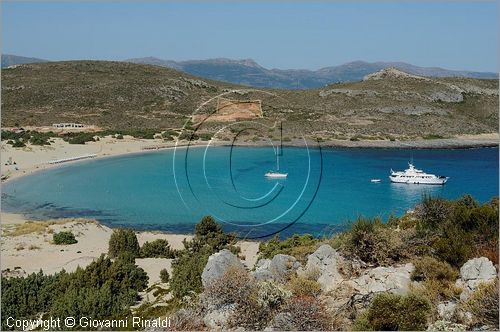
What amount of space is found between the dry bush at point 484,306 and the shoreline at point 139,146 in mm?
36501

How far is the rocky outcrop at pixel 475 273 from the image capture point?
905cm

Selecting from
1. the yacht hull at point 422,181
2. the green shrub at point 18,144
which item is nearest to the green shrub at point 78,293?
the yacht hull at point 422,181

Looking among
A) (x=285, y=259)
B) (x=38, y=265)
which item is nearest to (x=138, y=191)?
(x=38, y=265)

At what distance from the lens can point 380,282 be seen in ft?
32.4

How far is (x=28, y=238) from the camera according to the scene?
888 inches

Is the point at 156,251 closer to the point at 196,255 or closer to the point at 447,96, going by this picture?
the point at 196,255

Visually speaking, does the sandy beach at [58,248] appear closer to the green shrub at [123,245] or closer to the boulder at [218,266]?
the green shrub at [123,245]

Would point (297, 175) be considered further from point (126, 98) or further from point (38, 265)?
point (126, 98)

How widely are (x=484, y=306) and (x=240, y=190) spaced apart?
108 feet

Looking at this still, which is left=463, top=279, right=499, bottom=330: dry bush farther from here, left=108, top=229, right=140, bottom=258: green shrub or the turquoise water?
left=108, top=229, right=140, bottom=258: green shrub

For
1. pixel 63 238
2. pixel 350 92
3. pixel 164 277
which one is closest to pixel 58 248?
pixel 63 238

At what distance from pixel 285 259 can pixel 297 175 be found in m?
37.6

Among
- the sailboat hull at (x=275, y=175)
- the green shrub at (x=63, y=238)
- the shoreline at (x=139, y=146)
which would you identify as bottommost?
the sailboat hull at (x=275, y=175)

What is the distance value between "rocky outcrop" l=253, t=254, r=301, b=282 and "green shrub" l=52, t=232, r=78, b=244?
42.9 ft
